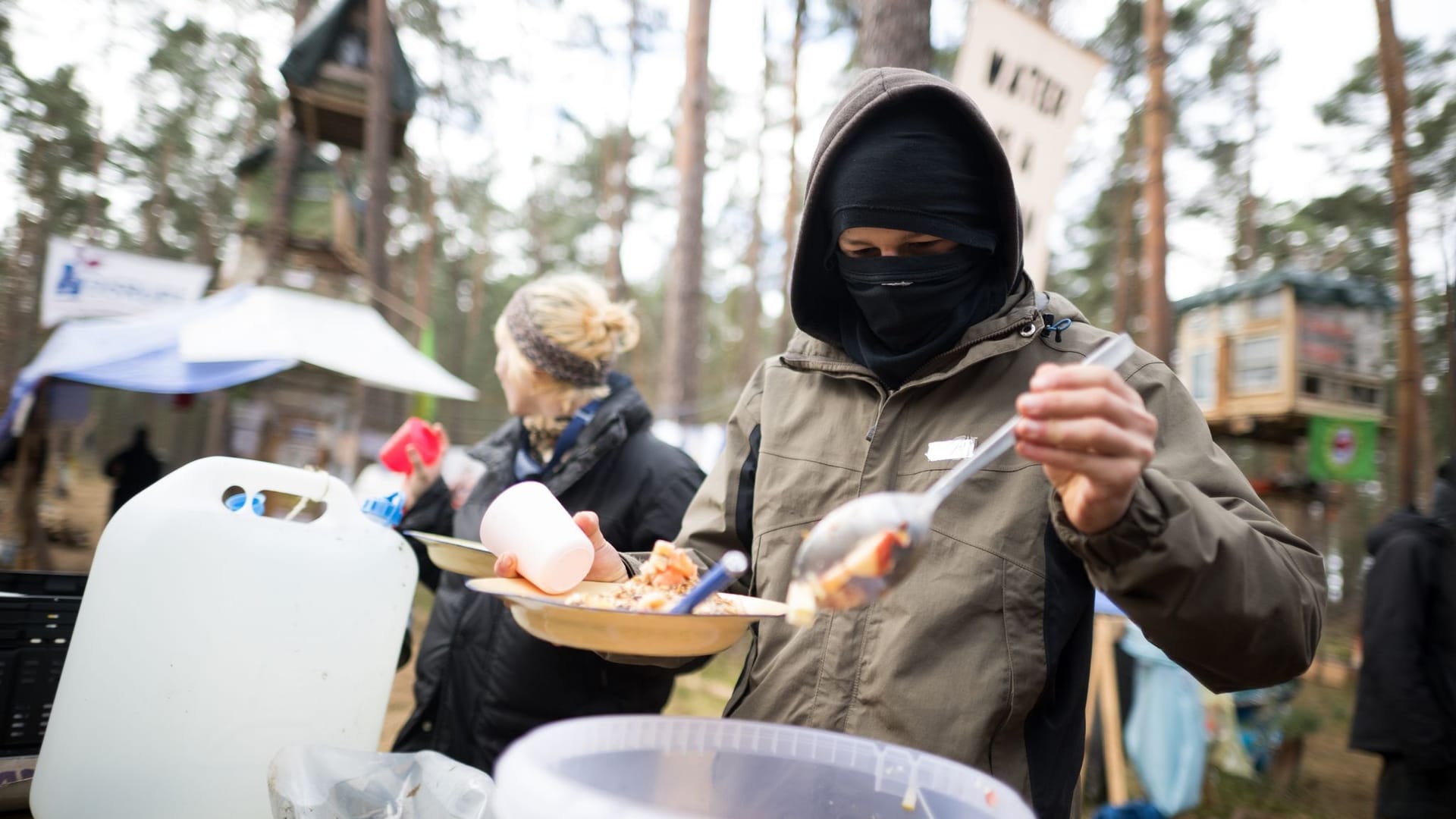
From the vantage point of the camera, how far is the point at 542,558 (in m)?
1.26

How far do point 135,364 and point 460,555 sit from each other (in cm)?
564

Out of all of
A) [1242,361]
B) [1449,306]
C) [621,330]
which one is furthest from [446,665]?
[1242,361]

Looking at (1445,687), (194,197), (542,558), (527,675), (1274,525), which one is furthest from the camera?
(194,197)

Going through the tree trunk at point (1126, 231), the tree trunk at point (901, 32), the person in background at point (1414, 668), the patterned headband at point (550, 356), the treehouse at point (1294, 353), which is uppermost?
the tree trunk at point (1126, 231)

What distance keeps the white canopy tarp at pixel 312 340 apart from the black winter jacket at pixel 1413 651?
6.08 meters

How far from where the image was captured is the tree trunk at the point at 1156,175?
786 cm

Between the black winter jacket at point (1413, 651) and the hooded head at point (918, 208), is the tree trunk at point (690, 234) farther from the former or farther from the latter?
the hooded head at point (918, 208)

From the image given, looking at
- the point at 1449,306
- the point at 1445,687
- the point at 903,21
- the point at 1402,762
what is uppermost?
the point at 903,21

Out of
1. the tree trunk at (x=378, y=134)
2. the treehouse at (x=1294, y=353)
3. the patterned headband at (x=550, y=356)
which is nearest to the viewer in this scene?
the patterned headband at (x=550, y=356)

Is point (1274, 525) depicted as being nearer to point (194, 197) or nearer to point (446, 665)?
point (446, 665)

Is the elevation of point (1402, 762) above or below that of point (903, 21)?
below

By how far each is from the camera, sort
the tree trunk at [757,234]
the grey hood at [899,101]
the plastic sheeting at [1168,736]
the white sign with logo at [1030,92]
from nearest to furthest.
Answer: the grey hood at [899,101] < the white sign with logo at [1030,92] < the plastic sheeting at [1168,736] < the tree trunk at [757,234]

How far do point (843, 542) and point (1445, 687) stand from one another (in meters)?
3.99

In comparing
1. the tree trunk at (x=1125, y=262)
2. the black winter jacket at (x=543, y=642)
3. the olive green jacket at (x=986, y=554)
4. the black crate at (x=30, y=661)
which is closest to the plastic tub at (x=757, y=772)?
the olive green jacket at (x=986, y=554)
